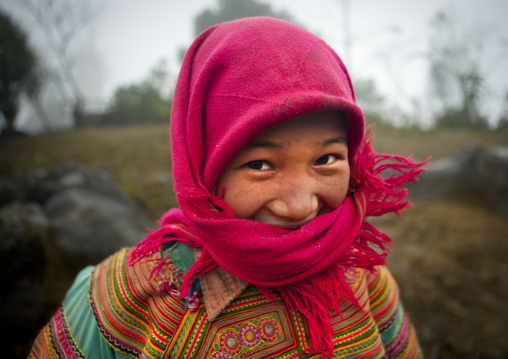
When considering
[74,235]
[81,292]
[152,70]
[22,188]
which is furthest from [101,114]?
[81,292]

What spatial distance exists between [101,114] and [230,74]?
510 inches

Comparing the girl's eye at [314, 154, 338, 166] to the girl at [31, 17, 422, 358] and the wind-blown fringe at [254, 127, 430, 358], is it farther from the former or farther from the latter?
the wind-blown fringe at [254, 127, 430, 358]

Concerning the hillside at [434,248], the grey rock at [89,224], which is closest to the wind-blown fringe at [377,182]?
the hillside at [434,248]

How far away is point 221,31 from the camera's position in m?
1.03

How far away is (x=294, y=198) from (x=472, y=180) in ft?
16.4

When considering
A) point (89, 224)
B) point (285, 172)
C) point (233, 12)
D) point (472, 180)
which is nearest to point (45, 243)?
point (89, 224)

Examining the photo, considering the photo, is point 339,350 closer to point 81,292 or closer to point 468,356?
point 81,292

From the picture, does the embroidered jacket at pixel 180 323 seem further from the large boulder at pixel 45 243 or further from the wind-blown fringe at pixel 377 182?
the large boulder at pixel 45 243

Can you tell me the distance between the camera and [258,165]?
2.96ft

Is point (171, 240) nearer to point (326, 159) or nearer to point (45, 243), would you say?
point (326, 159)

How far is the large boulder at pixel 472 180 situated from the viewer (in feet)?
14.0

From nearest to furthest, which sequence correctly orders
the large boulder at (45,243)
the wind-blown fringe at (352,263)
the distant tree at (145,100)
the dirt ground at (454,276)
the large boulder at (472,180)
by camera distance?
the wind-blown fringe at (352,263) < the large boulder at (45,243) < the dirt ground at (454,276) < the large boulder at (472,180) < the distant tree at (145,100)

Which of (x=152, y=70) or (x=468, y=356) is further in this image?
(x=152, y=70)

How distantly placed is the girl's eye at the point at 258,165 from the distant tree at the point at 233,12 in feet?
45.4
